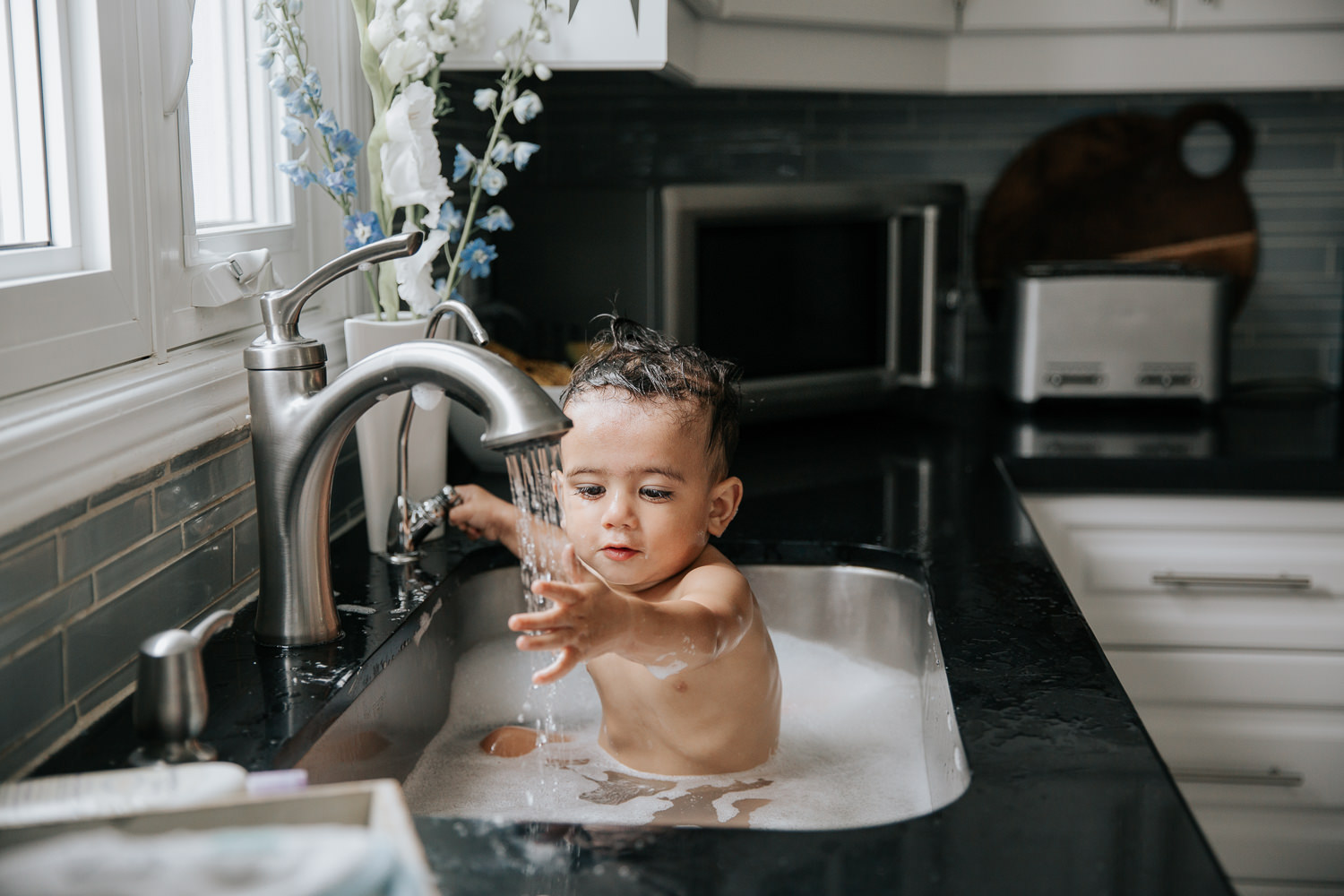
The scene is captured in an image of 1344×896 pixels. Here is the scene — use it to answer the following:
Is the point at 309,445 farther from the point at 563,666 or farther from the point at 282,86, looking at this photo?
the point at 282,86

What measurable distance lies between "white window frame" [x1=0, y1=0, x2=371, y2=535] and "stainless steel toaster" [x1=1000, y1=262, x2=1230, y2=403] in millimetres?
1249

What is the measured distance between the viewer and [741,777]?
1068 millimetres

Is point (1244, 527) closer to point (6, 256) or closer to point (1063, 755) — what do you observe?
point (1063, 755)

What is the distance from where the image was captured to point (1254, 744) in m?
1.56

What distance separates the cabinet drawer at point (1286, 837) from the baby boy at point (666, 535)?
82cm

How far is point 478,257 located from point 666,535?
34cm

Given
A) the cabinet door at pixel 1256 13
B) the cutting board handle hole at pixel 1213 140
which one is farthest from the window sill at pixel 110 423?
the cutting board handle hole at pixel 1213 140

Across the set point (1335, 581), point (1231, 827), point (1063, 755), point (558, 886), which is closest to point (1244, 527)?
point (1335, 581)

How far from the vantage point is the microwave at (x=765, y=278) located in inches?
63.4

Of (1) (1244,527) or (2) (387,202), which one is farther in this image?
(1) (1244,527)

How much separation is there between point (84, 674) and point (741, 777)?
21.6 inches

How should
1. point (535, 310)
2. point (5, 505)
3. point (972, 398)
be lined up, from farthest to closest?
1. point (972, 398)
2. point (535, 310)
3. point (5, 505)

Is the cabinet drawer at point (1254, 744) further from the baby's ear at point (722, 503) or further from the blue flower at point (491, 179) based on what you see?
the blue flower at point (491, 179)

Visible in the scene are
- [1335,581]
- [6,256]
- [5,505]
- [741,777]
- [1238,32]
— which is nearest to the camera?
[5,505]
